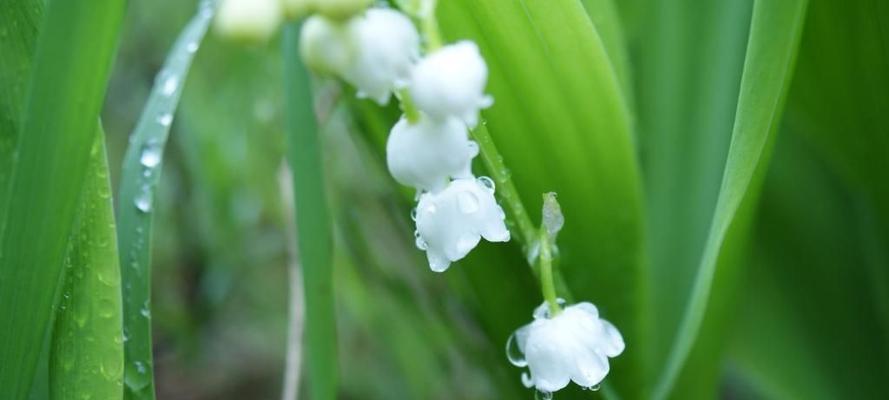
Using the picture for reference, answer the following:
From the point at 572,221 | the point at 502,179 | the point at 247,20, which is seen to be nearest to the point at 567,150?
the point at 572,221

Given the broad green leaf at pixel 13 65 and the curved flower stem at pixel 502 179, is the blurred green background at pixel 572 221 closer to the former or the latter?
the curved flower stem at pixel 502 179

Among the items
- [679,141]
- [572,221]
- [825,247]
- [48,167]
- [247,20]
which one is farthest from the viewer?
[825,247]

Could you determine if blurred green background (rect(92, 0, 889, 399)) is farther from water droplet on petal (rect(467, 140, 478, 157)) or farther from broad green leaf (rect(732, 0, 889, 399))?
water droplet on petal (rect(467, 140, 478, 157))

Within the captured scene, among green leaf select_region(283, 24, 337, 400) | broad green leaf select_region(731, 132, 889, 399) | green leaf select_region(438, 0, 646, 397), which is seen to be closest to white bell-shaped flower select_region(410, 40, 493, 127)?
green leaf select_region(438, 0, 646, 397)

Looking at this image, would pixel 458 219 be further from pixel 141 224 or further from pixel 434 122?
pixel 141 224

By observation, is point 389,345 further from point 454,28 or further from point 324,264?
point 454,28

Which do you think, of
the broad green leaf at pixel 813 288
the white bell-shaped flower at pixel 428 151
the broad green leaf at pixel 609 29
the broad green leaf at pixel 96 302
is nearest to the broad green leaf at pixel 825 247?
the broad green leaf at pixel 813 288

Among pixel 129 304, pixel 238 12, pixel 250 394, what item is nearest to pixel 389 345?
pixel 250 394
